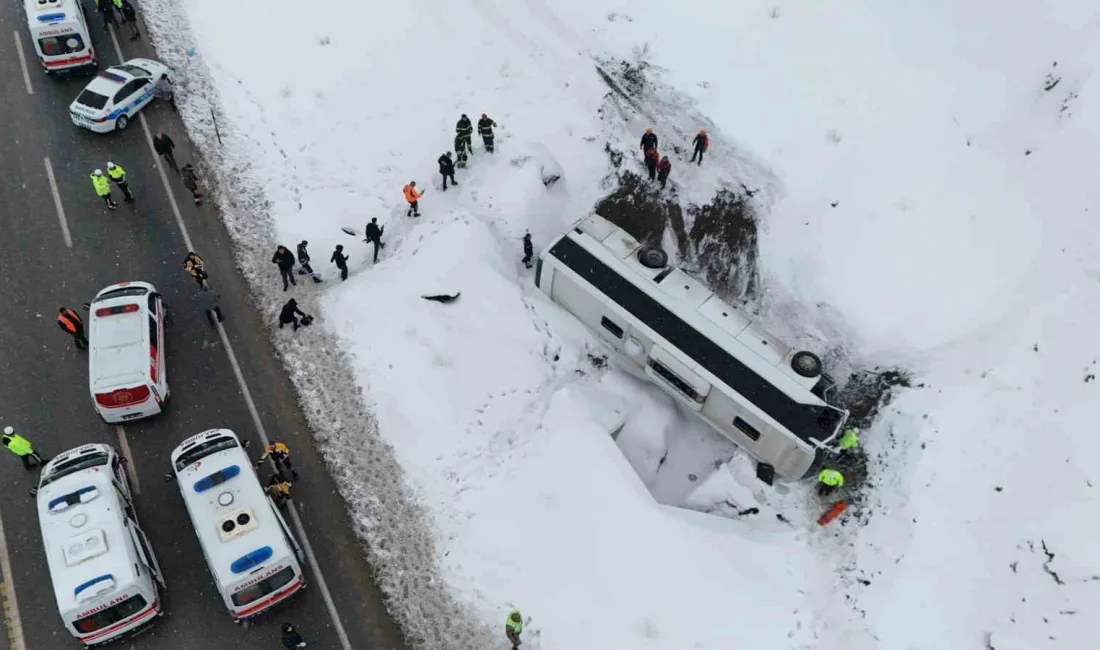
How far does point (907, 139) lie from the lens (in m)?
21.9

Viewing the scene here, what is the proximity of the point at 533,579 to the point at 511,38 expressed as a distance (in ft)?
58.3

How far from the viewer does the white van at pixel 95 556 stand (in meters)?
14.1

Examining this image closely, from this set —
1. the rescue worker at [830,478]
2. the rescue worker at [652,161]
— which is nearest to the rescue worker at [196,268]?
the rescue worker at [652,161]

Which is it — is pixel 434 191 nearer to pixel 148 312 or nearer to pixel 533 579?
pixel 148 312

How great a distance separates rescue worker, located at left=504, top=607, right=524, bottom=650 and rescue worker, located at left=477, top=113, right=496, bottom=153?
13371mm

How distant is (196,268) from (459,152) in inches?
309

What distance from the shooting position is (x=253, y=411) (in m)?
18.4

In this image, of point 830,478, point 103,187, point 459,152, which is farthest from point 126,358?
point 830,478

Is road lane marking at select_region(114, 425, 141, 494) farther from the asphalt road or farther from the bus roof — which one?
the bus roof

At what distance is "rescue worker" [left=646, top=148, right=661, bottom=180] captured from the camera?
2211 centimetres

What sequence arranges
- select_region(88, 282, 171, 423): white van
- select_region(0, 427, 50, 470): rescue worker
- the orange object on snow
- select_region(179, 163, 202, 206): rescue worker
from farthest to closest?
select_region(179, 163, 202, 206): rescue worker → the orange object on snow → select_region(88, 282, 171, 423): white van → select_region(0, 427, 50, 470): rescue worker

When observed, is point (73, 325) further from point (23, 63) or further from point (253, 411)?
point (23, 63)

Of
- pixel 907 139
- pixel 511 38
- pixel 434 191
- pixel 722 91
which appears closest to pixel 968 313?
pixel 907 139

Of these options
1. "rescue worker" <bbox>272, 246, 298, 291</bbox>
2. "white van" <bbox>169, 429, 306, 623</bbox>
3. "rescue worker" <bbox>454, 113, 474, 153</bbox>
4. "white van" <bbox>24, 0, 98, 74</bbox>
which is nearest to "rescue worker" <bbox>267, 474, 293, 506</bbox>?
"white van" <bbox>169, 429, 306, 623</bbox>
